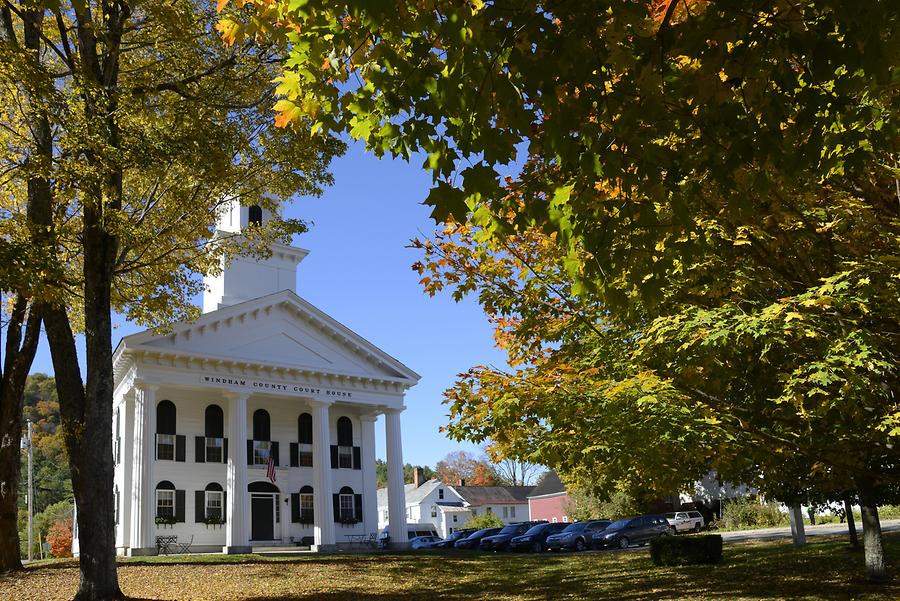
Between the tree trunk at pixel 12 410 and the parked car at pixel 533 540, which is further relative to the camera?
the parked car at pixel 533 540

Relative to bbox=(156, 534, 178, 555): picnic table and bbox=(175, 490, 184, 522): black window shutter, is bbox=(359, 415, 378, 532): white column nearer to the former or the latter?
bbox=(175, 490, 184, 522): black window shutter

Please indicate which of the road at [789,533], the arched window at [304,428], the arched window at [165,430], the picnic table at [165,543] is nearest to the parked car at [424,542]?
the arched window at [304,428]

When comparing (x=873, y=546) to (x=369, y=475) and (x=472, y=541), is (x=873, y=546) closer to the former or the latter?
(x=369, y=475)

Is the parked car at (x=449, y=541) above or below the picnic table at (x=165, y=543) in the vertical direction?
below

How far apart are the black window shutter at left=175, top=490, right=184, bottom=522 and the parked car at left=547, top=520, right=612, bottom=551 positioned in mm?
16996

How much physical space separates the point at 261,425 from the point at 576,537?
16202 mm

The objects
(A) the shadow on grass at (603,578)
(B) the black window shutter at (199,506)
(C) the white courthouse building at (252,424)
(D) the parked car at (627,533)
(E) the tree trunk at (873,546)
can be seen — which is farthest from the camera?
(D) the parked car at (627,533)

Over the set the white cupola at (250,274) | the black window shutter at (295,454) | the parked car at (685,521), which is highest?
the white cupola at (250,274)

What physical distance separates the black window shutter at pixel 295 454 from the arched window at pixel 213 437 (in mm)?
3661

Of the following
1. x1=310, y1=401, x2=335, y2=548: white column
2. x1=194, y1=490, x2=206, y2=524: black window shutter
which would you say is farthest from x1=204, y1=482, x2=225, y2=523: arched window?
x1=310, y1=401, x2=335, y2=548: white column

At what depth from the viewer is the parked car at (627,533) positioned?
115 ft

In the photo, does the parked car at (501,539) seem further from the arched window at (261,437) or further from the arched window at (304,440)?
the arched window at (261,437)

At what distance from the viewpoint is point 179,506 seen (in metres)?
33.2

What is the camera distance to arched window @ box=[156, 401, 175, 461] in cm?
3350
